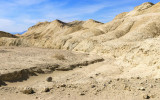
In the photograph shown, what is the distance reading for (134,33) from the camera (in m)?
19.0

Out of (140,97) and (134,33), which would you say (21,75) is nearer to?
(140,97)

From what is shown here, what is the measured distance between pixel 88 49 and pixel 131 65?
10.4m

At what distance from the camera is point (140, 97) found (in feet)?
17.8

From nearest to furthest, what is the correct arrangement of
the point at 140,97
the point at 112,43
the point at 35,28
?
→ the point at 140,97
the point at 112,43
the point at 35,28

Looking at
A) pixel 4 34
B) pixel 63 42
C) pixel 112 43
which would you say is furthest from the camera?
pixel 4 34

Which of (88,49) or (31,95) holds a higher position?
(88,49)

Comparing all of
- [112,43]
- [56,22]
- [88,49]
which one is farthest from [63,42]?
[56,22]

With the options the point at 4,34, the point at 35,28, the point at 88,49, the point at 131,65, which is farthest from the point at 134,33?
the point at 35,28

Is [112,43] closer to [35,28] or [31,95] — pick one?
[31,95]

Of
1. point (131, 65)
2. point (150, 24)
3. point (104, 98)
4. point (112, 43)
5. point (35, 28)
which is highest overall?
point (35, 28)

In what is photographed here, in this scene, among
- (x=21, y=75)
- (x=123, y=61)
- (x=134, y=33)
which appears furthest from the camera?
(x=134, y=33)

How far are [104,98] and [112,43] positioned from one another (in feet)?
39.0

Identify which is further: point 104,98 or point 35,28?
point 35,28

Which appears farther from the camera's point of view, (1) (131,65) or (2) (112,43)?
(2) (112,43)
